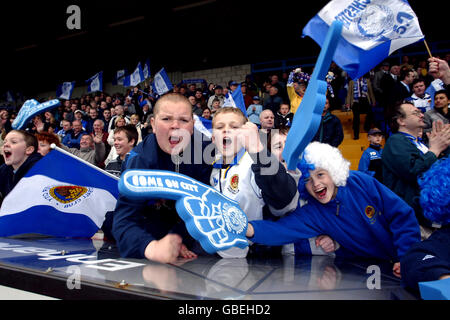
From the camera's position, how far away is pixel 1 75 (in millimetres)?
15945

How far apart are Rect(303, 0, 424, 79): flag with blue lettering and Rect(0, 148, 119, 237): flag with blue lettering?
70.4 inches

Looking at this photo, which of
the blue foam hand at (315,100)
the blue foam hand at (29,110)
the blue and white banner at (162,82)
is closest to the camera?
the blue foam hand at (315,100)

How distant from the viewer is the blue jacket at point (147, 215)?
1585 mm

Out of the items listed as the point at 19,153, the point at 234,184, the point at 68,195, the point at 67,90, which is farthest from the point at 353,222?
the point at 67,90

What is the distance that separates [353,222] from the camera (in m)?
1.82

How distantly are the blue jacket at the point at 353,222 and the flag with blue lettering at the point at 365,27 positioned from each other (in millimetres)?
911

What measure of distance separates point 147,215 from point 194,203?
1.61 ft

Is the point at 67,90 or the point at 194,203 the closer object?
the point at 194,203

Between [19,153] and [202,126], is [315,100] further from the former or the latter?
[19,153]

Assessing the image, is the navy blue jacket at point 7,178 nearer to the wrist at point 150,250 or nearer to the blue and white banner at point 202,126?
the blue and white banner at point 202,126

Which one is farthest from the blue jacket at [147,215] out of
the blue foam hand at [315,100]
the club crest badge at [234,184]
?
the blue foam hand at [315,100]

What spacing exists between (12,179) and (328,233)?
280cm
